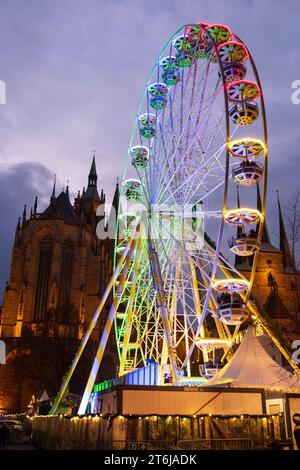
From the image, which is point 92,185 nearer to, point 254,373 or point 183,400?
point 254,373

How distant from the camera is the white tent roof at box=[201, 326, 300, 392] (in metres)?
21.0

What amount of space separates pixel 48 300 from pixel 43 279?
3.48m

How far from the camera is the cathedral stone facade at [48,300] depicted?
188 feet

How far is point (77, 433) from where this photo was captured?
59.8 feet

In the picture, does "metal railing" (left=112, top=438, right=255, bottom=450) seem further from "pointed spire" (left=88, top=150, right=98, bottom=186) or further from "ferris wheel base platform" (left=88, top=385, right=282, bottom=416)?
"pointed spire" (left=88, top=150, right=98, bottom=186)

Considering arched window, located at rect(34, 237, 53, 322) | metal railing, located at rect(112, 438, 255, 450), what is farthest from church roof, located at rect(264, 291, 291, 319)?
metal railing, located at rect(112, 438, 255, 450)

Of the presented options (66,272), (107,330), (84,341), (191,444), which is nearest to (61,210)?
(66,272)

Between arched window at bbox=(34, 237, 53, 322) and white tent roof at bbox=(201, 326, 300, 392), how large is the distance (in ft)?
152

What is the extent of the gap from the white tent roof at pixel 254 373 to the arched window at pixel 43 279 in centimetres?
4636

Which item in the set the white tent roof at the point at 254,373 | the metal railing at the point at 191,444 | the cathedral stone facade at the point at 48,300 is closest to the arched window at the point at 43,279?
the cathedral stone facade at the point at 48,300

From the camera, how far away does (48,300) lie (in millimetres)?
66625
